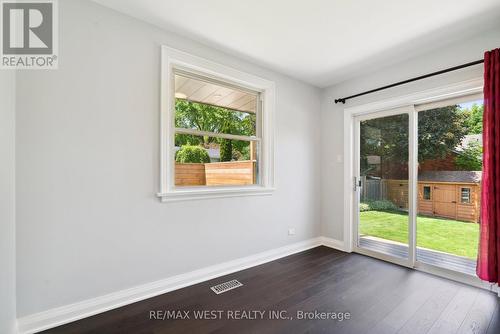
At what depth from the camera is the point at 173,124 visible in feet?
8.00

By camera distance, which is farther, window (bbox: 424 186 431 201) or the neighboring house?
window (bbox: 424 186 431 201)

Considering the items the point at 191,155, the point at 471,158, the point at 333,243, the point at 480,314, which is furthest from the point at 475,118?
the point at 191,155

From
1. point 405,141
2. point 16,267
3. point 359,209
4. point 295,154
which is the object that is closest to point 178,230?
point 16,267

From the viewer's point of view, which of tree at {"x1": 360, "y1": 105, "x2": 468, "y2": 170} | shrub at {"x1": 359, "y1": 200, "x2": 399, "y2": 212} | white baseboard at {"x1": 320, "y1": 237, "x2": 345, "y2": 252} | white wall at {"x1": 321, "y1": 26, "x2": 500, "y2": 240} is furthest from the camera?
white baseboard at {"x1": 320, "y1": 237, "x2": 345, "y2": 252}

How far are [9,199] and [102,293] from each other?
3.39 feet

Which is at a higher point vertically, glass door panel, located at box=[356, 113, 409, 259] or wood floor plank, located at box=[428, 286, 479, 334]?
glass door panel, located at box=[356, 113, 409, 259]

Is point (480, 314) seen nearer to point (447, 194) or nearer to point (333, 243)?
point (447, 194)

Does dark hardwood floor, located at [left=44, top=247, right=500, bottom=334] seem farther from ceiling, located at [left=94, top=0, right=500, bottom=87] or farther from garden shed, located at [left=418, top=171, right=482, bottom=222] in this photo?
ceiling, located at [left=94, top=0, right=500, bottom=87]

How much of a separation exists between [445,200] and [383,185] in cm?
68

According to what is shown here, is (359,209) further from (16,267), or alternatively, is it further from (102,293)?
(16,267)

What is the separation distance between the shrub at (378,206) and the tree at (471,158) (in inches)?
33.8

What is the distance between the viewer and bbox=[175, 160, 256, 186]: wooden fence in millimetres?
2551

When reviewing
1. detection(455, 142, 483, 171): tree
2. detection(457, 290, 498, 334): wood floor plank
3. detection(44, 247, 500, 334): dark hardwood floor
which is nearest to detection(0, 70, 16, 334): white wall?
detection(44, 247, 500, 334): dark hardwood floor

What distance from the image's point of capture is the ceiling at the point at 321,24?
1983mm
